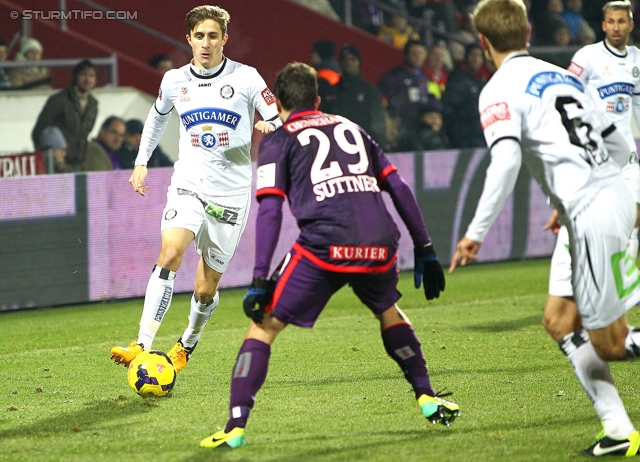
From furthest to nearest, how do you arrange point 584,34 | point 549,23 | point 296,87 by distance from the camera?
point 584,34, point 549,23, point 296,87

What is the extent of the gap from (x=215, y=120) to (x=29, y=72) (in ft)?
20.8

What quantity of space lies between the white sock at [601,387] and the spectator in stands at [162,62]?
31.5 ft

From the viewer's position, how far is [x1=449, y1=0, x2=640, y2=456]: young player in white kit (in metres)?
4.35

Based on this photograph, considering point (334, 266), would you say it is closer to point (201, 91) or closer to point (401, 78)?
point (201, 91)

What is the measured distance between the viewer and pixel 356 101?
12.9 metres

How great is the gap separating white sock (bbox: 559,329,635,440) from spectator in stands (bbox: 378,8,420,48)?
40.0 ft

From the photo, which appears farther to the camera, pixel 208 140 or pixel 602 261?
pixel 208 140

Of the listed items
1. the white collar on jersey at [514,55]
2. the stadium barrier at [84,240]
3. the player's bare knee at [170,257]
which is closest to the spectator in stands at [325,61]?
the stadium barrier at [84,240]

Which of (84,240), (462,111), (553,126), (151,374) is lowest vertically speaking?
(84,240)

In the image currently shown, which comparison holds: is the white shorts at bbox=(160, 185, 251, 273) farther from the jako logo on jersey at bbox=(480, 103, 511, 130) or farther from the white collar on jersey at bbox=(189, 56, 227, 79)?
the jako logo on jersey at bbox=(480, 103, 511, 130)

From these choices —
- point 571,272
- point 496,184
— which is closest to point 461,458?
point 571,272

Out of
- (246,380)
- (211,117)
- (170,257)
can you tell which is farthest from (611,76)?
(246,380)

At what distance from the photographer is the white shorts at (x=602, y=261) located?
4371mm

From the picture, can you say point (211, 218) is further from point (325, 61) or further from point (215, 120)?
point (325, 61)
